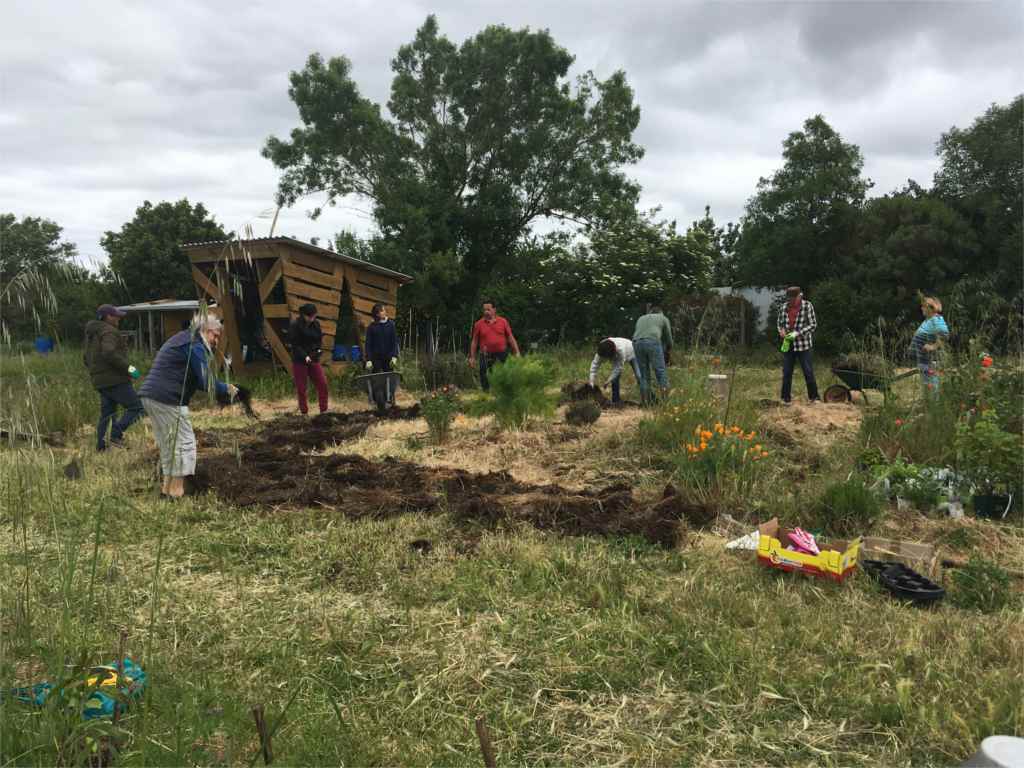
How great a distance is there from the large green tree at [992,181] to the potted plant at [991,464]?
16354mm

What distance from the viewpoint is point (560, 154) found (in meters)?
24.0

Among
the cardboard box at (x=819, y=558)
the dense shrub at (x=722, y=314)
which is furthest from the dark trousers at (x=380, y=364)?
the dense shrub at (x=722, y=314)

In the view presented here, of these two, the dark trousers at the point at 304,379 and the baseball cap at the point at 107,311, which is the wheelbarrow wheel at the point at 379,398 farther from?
the baseball cap at the point at 107,311

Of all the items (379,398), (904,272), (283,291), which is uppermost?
(904,272)

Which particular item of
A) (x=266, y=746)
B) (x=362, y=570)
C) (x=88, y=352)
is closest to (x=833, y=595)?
(x=362, y=570)

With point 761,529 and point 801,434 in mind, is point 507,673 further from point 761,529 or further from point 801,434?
point 801,434

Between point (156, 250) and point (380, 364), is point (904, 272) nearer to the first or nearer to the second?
point (380, 364)

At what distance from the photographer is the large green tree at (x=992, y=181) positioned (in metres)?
18.3

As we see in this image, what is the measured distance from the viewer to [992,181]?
19.7m

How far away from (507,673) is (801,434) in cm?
521

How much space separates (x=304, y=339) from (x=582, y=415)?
13.2 feet

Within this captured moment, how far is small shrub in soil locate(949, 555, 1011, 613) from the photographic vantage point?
3.32 meters

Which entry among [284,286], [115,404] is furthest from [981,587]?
[284,286]

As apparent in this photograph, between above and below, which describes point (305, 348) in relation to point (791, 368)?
above
